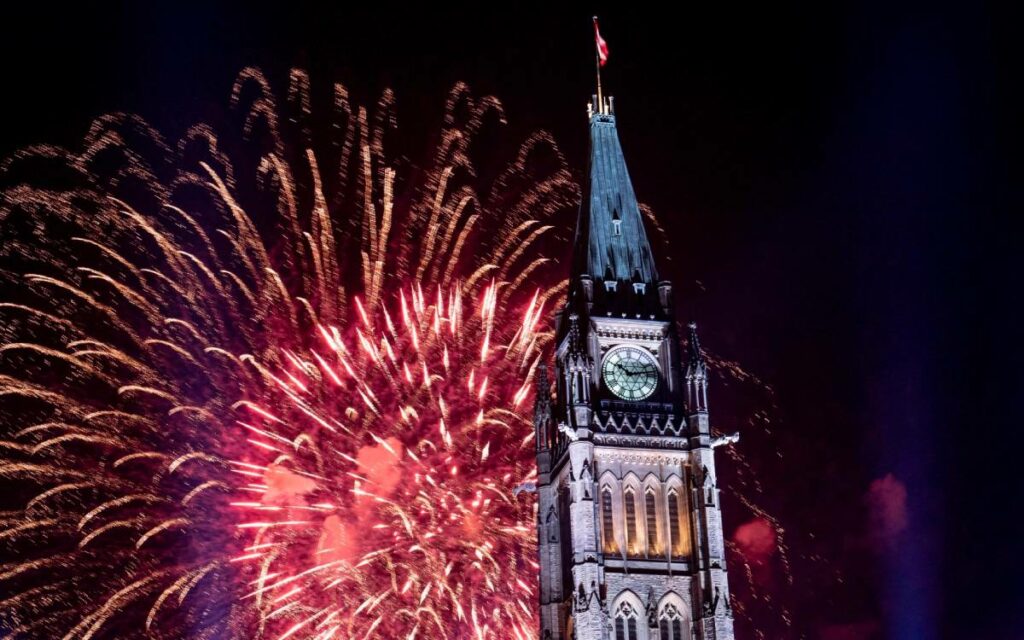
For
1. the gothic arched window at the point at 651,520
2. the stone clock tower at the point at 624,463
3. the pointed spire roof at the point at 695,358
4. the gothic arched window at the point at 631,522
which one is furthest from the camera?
the pointed spire roof at the point at 695,358

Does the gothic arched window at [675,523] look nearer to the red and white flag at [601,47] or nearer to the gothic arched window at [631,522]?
the gothic arched window at [631,522]

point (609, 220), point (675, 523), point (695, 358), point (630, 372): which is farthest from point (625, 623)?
point (609, 220)

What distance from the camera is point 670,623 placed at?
6238 centimetres

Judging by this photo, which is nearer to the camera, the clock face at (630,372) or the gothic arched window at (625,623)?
the gothic arched window at (625,623)

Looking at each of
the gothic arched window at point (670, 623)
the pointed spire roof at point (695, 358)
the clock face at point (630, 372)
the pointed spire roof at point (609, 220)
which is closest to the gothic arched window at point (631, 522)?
the gothic arched window at point (670, 623)

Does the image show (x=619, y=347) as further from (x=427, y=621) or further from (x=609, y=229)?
(x=427, y=621)

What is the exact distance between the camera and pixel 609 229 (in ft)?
242

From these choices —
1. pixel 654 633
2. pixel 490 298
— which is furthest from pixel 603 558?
pixel 490 298

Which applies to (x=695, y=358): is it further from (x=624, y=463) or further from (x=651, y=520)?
(x=651, y=520)

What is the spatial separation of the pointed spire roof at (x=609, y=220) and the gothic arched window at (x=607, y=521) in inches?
480

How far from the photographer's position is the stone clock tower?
205ft

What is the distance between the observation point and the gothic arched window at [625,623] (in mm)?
61750

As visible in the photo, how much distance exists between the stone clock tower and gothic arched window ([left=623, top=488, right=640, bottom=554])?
48 millimetres

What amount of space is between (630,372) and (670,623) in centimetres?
1309
